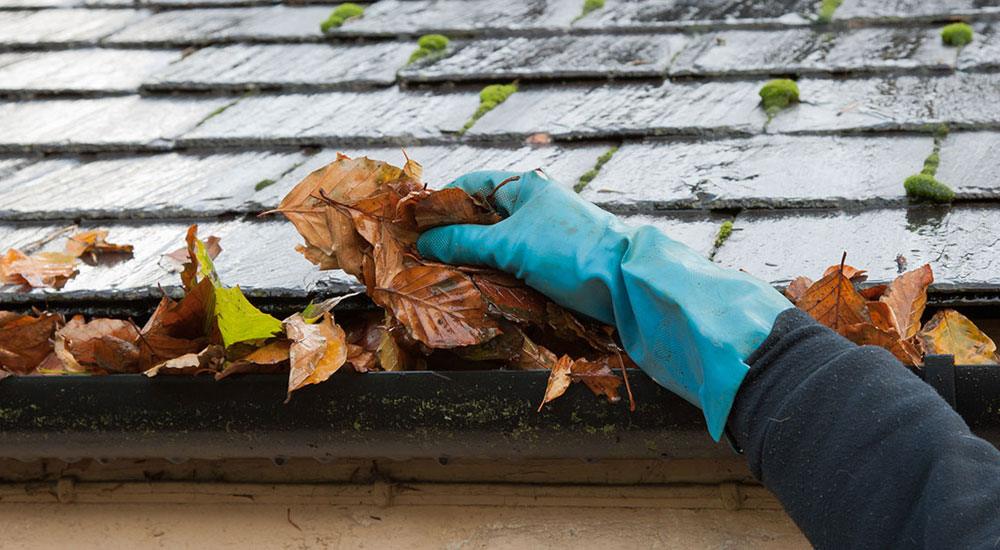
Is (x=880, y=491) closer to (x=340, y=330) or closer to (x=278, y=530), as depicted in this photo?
(x=340, y=330)

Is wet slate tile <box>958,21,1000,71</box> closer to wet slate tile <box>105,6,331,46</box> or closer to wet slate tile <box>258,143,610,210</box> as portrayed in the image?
wet slate tile <box>258,143,610,210</box>

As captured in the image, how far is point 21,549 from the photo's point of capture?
206 centimetres

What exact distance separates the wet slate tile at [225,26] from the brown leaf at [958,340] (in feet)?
8.20

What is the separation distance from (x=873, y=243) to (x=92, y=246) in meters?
1.66

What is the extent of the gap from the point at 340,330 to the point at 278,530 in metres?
0.50

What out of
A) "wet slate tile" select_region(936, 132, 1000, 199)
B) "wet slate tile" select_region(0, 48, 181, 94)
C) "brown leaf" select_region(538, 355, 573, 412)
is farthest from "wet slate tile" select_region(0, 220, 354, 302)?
"wet slate tile" select_region(936, 132, 1000, 199)

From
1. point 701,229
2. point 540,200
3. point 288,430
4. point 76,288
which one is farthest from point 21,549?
point 701,229

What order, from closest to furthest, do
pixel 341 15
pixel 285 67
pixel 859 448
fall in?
pixel 859 448
pixel 285 67
pixel 341 15

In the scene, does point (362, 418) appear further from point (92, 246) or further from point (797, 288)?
point (92, 246)

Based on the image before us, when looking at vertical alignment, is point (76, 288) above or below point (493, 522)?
above

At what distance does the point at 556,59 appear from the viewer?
3.10m

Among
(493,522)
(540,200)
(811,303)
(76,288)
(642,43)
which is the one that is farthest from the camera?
(642,43)

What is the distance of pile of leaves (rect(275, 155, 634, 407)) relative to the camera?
169 cm

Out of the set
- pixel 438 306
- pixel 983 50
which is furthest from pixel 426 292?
pixel 983 50
